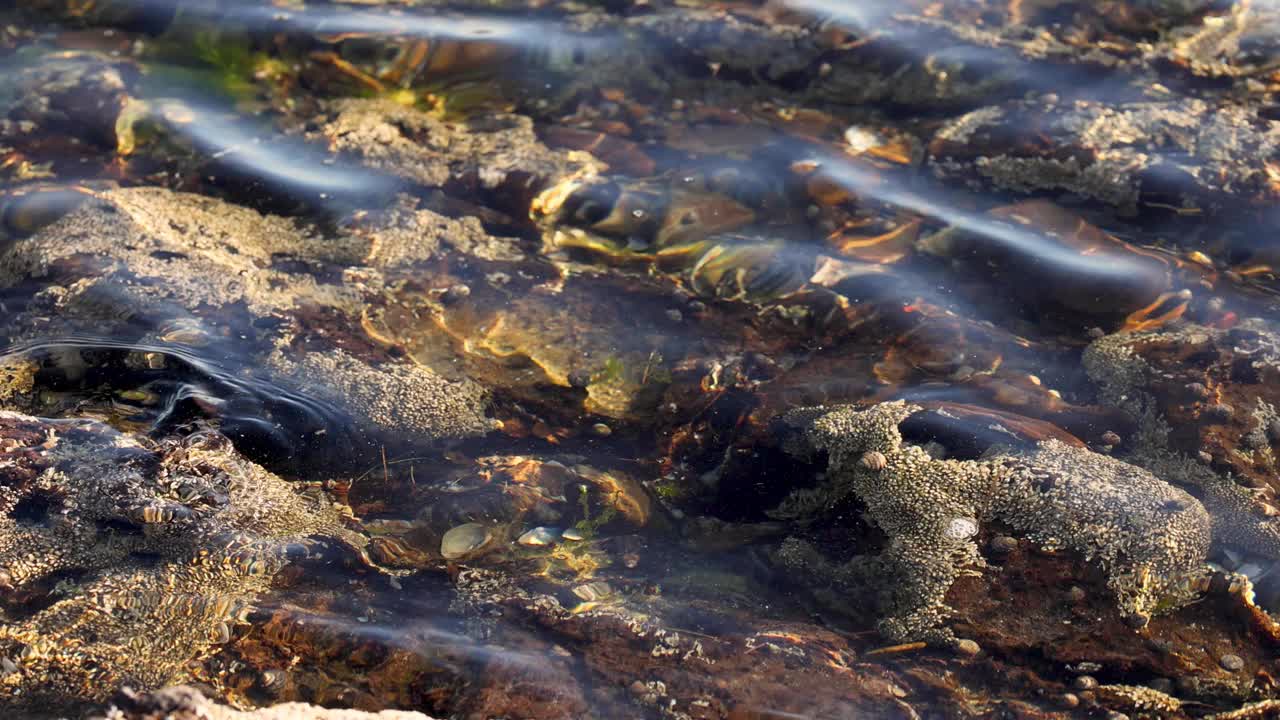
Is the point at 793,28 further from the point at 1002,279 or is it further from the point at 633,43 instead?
the point at 1002,279

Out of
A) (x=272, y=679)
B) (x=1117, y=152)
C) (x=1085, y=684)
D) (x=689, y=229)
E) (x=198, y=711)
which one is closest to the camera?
(x=198, y=711)

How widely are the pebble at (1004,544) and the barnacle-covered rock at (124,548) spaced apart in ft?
5.42

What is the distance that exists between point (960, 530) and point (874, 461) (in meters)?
0.29

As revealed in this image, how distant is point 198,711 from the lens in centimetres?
185

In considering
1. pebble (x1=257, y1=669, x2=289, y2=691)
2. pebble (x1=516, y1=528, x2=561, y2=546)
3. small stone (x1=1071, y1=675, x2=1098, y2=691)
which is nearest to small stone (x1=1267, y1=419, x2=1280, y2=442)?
small stone (x1=1071, y1=675, x2=1098, y2=691)

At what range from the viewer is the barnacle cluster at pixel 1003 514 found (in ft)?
7.80

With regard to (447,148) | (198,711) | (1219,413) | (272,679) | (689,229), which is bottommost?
(272,679)

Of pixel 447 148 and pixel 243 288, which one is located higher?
pixel 447 148

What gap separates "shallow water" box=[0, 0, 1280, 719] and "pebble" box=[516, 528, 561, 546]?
0.02 m

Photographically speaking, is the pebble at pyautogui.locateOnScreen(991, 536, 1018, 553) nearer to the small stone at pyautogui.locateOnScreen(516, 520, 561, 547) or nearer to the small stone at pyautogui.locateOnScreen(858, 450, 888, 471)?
the small stone at pyautogui.locateOnScreen(858, 450, 888, 471)

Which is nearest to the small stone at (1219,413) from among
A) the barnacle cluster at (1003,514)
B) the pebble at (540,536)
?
the barnacle cluster at (1003,514)

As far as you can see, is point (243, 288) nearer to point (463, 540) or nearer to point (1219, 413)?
point (463, 540)

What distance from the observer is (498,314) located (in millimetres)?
3193

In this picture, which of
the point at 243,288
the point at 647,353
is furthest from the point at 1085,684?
the point at 243,288
